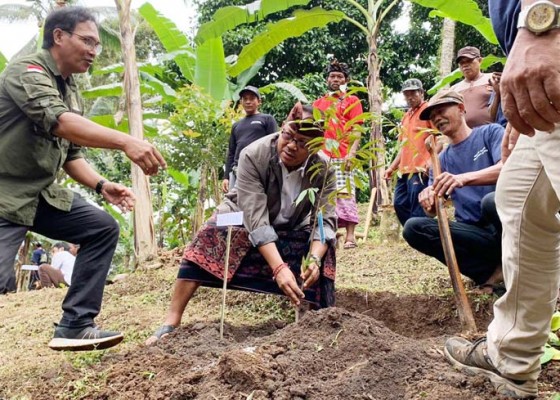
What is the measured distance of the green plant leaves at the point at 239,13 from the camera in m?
6.16

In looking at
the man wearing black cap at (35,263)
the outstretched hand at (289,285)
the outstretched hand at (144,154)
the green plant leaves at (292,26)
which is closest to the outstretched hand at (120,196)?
the outstretched hand at (144,154)

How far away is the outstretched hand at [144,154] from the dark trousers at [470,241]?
5.64 feet

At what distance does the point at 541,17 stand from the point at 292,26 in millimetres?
5229

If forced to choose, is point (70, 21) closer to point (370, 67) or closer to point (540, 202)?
point (540, 202)

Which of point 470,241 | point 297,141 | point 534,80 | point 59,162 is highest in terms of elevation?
point 534,80

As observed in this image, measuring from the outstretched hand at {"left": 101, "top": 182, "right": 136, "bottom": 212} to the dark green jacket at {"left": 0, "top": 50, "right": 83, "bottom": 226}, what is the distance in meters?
0.20

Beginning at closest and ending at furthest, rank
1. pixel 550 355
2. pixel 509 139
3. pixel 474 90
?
pixel 509 139, pixel 550 355, pixel 474 90

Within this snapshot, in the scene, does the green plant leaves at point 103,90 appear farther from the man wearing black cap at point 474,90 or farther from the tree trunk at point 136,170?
the man wearing black cap at point 474,90

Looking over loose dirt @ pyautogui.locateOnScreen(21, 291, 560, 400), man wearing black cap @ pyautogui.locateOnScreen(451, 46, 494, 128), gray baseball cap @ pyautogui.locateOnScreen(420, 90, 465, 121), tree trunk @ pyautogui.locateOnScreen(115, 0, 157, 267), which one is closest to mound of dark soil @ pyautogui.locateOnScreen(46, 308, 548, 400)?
loose dirt @ pyautogui.locateOnScreen(21, 291, 560, 400)

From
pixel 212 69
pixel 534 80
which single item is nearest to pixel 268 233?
pixel 534 80

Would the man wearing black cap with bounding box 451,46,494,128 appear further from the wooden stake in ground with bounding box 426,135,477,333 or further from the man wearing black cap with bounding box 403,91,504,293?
the wooden stake in ground with bounding box 426,135,477,333

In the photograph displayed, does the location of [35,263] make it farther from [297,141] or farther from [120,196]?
[297,141]

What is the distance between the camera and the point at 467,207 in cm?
350

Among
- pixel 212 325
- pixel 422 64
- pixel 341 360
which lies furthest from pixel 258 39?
pixel 422 64
